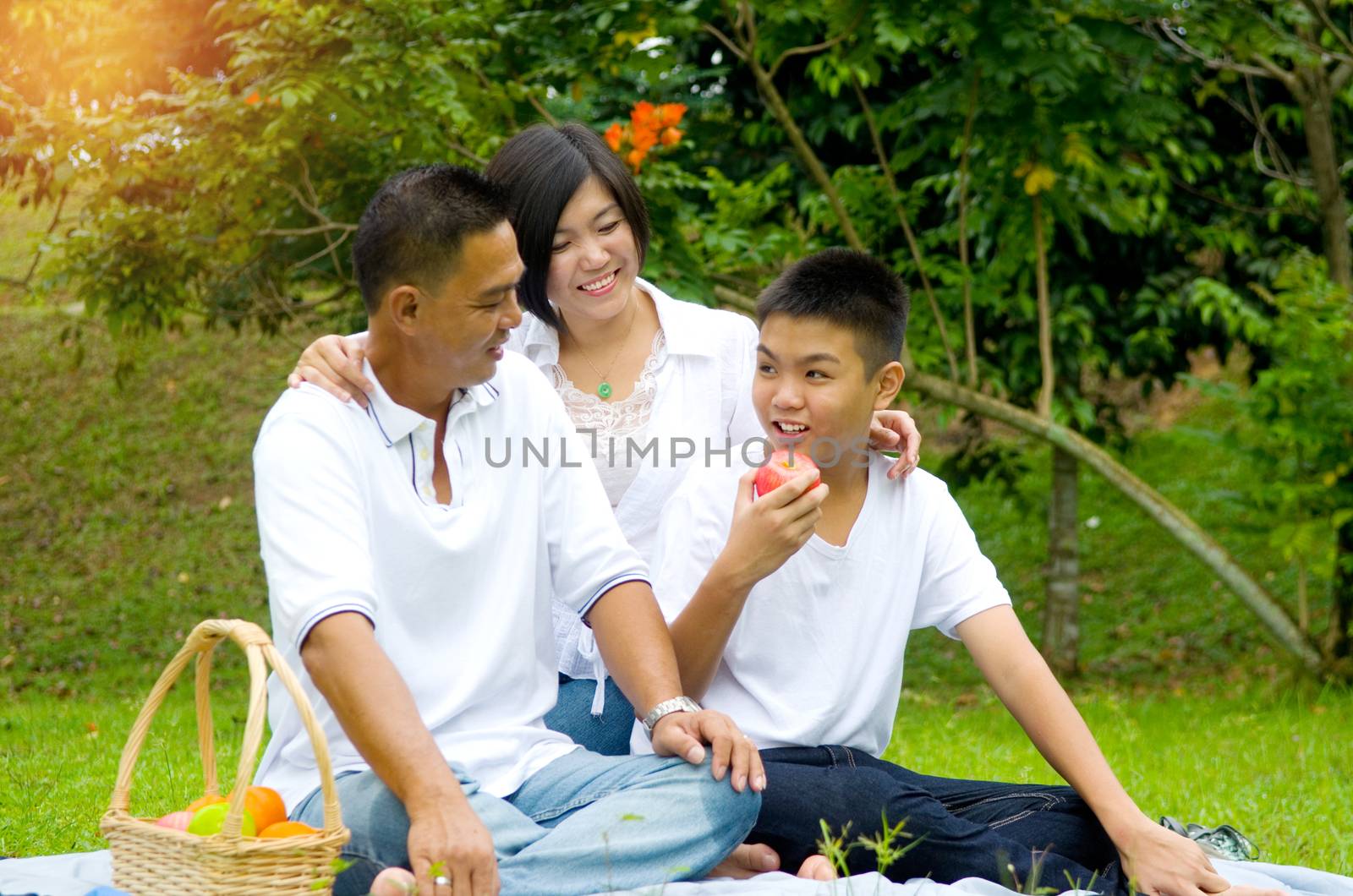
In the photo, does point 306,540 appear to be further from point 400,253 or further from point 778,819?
point 778,819

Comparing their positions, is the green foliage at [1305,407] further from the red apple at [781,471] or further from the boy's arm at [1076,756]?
the red apple at [781,471]

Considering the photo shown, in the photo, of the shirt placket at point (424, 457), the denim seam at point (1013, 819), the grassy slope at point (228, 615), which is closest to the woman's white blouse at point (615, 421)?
the shirt placket at point (424, 457)

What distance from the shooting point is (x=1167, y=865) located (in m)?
3.14

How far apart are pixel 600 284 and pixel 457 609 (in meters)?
1.18

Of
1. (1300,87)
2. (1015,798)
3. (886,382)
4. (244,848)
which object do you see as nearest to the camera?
(244,848)

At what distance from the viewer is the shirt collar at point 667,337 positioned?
159 inches

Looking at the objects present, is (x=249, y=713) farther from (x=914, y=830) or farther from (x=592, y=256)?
(x=592, y=256)

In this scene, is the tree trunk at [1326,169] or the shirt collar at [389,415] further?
the tree trunk at [1326,169]

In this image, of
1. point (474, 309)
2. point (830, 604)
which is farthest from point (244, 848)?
point (830, 604)

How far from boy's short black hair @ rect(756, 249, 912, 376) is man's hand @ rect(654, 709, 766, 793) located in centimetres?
107

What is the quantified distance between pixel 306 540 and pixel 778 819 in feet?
4.25

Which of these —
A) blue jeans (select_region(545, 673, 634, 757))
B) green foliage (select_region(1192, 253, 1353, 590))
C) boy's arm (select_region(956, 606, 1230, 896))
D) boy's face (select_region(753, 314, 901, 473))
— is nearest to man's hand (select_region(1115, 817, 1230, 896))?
boy's arm (select_region(956, 606, 1230, 896))

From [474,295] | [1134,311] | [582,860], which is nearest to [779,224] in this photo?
[1134,311]

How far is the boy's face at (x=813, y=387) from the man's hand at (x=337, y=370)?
3.44ft
